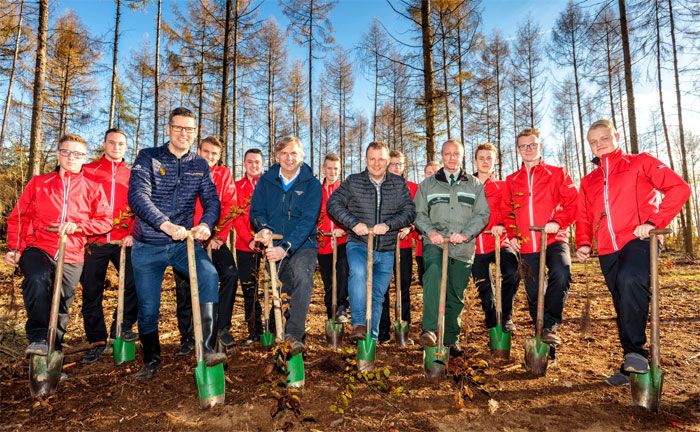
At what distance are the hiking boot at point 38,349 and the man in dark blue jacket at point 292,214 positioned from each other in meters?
2.08

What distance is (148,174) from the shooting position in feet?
11.6

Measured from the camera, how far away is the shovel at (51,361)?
10.7 feet

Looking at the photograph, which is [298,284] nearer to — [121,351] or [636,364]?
[121,351]

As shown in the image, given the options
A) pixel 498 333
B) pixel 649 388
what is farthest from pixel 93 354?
pixel 649 388

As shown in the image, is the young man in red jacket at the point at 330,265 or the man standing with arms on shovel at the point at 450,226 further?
the young man in red jacket at the point at 330,265

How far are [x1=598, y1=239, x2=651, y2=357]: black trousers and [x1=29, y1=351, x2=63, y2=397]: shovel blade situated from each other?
5001mm

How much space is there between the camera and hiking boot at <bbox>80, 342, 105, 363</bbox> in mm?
4176

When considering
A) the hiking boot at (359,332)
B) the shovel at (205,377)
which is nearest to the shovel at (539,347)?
the hiking boot at (359,332)

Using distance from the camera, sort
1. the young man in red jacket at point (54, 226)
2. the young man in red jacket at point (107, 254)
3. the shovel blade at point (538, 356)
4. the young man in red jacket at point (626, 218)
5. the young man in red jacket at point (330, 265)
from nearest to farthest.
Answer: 1. the young man in red jacket at point (626, 218)
2. the young man in red jacket at point (54, 226)
3. the shovel blade at point (538, 356)
4. the young man in red jacket at point (107, 254)
5. the young man in red jacket at point (330, 265)

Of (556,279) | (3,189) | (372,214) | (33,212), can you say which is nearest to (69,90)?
(3,189)

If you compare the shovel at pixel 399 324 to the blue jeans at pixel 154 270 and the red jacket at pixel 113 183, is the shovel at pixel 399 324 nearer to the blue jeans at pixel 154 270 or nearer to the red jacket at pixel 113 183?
the blue jeans at pixel 154 270

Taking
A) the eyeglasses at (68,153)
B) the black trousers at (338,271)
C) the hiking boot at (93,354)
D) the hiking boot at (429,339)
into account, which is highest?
the eyeglasses at (68,153)

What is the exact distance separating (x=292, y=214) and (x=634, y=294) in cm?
312

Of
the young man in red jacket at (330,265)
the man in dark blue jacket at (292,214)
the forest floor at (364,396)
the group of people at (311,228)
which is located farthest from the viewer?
the young man in red jacket at (330,265)
